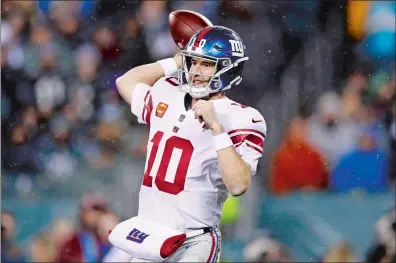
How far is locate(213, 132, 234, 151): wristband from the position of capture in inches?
152

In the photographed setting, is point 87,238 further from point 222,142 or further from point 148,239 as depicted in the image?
point 222,142

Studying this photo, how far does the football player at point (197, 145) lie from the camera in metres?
4.07

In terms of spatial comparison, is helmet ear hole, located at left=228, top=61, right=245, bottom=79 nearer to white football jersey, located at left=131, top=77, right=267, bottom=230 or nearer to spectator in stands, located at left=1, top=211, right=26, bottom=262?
white football jersey, located at left=131, top=77, right=267, bottom=230

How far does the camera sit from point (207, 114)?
3.87 meters

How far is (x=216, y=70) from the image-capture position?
4.11m

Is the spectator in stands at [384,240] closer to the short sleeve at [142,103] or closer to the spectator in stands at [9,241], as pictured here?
the spectator in stands at [9,241]

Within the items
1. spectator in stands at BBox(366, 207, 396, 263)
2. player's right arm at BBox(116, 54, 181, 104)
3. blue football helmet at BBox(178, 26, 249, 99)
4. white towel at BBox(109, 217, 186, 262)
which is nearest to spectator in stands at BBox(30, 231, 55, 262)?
spectator in stands at BBox(366, 207, 396, 263)

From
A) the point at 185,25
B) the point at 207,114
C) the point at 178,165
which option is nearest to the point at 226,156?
the point at 207,114

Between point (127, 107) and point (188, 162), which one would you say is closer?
point (188, 162)

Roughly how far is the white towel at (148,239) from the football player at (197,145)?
5 cm

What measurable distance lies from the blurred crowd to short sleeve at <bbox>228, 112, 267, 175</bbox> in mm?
3050

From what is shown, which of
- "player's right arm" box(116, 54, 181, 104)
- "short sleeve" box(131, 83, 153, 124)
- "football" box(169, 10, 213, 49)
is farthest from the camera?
"football" box(169, 10, 213, 49)

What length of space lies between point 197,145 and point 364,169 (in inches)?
129

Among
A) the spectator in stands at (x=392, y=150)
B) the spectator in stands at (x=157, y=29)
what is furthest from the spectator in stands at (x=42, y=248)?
the spectator in stands at (x=392, y=150)
